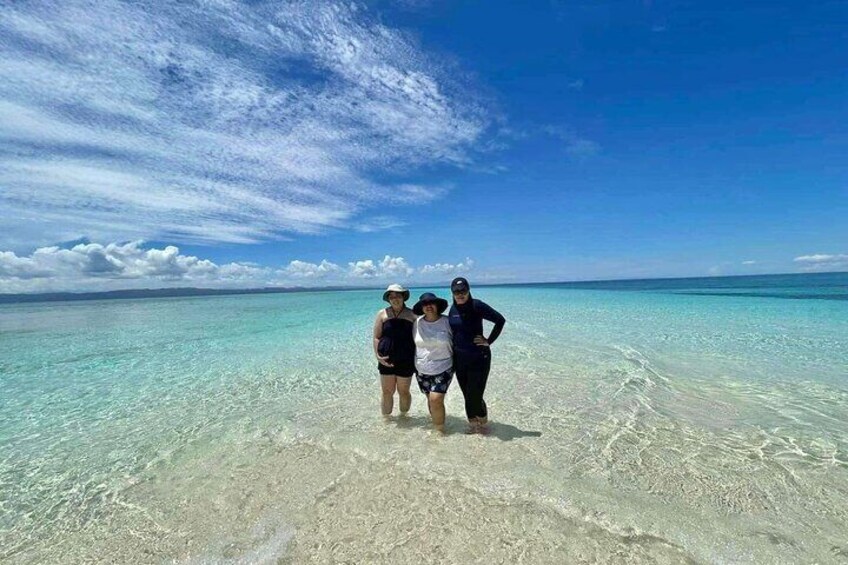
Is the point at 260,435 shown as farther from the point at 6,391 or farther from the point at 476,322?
the point at 6,391

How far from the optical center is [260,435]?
6.29 metres

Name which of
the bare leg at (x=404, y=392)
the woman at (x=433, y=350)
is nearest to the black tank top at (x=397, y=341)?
the woman at (x=433, y=350)

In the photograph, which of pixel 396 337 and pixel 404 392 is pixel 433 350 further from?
pixel 404 392

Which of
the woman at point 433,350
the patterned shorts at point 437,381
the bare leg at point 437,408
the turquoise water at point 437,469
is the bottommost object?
the turquoise water at point 437,469

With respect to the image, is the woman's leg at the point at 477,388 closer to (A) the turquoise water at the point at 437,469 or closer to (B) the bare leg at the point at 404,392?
(A) the turquoise water at the point at 437,469

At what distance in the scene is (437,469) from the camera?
189 inches

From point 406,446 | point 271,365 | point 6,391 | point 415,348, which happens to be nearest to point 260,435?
point 406,446

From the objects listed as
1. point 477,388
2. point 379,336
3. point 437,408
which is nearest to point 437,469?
point 437,408

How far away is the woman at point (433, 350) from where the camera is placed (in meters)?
5.50

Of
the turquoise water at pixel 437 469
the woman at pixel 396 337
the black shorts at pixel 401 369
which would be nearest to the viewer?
the turquoise water at pixel 437 469

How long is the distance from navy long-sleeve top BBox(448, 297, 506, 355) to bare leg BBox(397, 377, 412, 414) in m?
1.19

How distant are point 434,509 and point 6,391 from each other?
11.9 m

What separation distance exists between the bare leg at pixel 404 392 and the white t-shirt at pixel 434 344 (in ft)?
2.31

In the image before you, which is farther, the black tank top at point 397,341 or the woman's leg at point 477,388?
the black tank top at point 397,341
